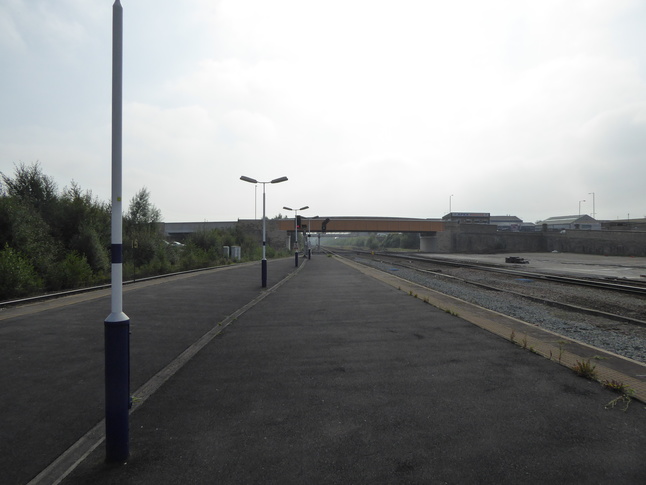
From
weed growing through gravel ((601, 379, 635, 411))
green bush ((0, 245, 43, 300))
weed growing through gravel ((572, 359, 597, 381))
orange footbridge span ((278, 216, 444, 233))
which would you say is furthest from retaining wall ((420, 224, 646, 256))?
green bush ((0, 245, 43, 300))

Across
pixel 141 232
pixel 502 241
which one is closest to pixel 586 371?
pixel 141 232

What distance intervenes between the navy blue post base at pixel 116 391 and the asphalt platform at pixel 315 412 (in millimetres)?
165

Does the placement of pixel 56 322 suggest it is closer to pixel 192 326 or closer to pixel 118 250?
pixel 192 326

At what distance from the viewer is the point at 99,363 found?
577cm

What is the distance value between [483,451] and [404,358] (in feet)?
8.79

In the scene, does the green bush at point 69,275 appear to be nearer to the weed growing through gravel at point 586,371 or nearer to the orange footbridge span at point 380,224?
the weed growing through gravel at point 586,371

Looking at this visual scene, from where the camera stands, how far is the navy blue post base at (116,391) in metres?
Result: 3.20

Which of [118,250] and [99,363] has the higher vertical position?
[118,250]

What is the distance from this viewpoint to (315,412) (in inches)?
159

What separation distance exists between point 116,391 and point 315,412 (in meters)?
1.95

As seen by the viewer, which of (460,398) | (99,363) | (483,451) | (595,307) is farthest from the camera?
(595,307)

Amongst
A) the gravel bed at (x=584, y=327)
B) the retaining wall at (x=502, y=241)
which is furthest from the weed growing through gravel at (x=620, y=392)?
the retaining wall at (x=502, y=241)

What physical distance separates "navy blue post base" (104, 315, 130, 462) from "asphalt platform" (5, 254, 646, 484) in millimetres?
165

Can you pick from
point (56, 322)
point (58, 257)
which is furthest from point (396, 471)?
point (58, 257)
